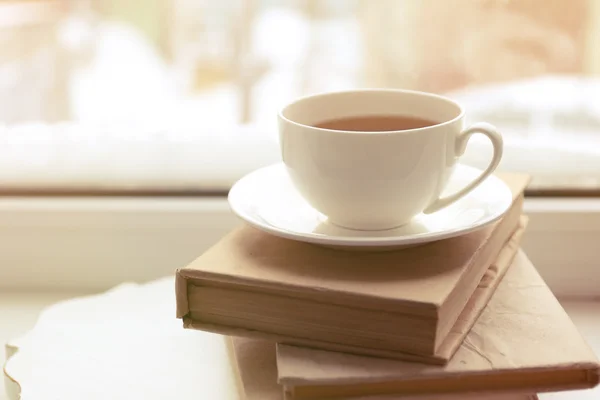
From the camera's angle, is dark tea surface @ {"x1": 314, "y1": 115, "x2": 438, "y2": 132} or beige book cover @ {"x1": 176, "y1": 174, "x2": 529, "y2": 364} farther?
dark tea surface @ {"x1": 314, "y1": 115, "x2": 438, "y2": 132}

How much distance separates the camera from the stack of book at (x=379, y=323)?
438 millimetres

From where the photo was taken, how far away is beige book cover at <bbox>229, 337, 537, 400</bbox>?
45 cm

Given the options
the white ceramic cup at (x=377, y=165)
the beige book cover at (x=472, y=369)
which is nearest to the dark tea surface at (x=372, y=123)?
the white ceramic cup at (x=377, y=165)

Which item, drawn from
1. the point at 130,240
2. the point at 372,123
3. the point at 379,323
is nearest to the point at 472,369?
the point at 379,323

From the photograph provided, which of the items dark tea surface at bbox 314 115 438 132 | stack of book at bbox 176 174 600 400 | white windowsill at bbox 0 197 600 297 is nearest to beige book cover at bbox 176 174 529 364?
stack of book at bbox 176 174 600 400

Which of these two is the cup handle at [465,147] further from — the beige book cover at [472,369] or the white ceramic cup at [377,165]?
Answer: the beige book cover at [472,369]

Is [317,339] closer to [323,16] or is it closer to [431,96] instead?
[431,96]

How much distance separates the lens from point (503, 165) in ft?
2.51

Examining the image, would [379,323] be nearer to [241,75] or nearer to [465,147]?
[465,147]

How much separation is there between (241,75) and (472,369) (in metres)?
0.48

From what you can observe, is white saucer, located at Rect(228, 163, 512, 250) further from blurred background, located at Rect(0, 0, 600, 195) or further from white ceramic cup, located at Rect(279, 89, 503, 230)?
blurred background, located at Rect(0, 0, 600, 195)

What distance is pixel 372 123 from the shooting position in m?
0.57

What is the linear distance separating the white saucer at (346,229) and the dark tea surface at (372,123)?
68 millimetres

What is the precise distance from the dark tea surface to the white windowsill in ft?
0.72
